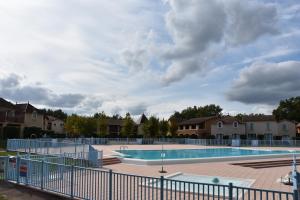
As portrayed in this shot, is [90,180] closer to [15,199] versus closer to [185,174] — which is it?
[15,199]

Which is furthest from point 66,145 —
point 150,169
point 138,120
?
point 138,120

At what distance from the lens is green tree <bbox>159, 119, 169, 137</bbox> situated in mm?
71938

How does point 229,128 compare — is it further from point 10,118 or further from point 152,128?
point 10,118

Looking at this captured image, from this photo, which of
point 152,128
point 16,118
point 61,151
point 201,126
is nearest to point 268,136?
point 201,126

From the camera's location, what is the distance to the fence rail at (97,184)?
1040 centimetres

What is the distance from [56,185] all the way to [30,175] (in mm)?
1985

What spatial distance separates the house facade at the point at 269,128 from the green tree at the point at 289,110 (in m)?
15.7

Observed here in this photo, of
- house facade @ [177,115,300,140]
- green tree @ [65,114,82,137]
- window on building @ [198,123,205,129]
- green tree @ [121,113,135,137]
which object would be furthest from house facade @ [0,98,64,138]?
window on building @ [198,123,205,129]

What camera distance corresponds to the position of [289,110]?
92062mm

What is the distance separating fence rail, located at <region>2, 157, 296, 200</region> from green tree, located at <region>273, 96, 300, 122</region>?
82638 millimetres

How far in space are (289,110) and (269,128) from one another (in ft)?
74.9

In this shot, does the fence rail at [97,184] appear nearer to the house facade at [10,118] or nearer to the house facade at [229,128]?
the house facade at [10,118]

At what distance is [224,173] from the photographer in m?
20.7

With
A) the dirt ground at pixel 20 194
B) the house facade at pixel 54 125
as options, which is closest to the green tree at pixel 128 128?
the house facade at pixel 54 125
